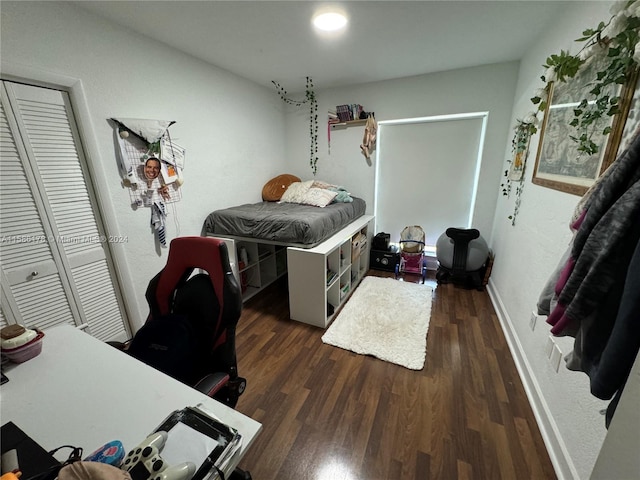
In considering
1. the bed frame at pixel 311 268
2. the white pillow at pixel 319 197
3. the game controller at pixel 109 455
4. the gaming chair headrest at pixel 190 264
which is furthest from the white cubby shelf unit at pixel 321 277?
the game controller at pixel 109 455

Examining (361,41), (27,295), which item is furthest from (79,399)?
(361,41)

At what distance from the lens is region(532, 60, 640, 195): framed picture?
1.03 meters

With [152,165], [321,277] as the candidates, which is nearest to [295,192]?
[321,277]

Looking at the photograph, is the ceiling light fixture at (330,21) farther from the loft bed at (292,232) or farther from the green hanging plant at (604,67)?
the loft bed at (292,232)

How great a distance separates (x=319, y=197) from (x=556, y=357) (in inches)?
95.1

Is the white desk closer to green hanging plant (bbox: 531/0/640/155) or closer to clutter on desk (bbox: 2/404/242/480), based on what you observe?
clutter on desk (bbox: 2/404/242/480)

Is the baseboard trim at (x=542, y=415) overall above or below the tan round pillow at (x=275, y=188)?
below

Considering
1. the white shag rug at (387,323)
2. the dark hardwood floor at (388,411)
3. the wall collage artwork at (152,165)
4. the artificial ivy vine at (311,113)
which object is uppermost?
the artificial ivy vine at (311,113)

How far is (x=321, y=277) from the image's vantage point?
2.20 m

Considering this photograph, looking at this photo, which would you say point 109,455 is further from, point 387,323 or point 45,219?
point 387,323

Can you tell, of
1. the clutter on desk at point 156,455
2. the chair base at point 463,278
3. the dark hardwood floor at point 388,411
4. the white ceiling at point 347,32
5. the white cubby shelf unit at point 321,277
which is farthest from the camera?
the chair base at point 463,278

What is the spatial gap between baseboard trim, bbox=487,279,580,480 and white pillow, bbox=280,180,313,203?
2.49m

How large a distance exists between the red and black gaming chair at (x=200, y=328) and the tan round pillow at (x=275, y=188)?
2.28 m

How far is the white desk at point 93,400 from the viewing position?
0.68 metres
